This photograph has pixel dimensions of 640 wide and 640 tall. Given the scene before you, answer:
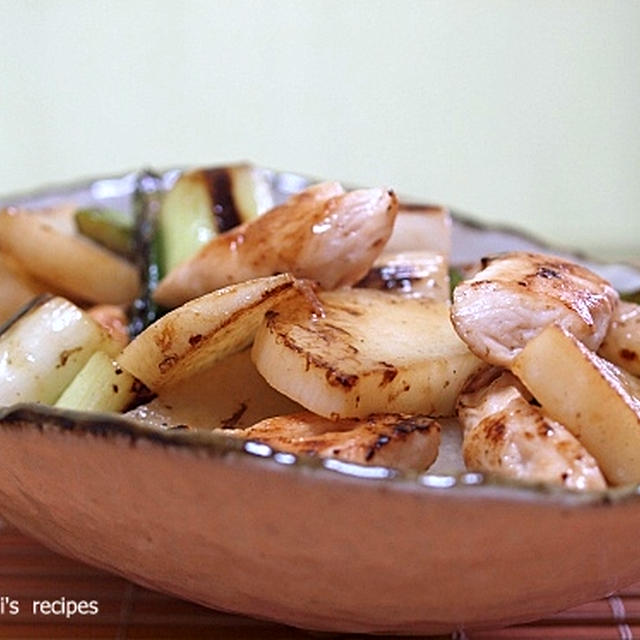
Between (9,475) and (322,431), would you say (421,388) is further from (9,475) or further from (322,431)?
(9,475)

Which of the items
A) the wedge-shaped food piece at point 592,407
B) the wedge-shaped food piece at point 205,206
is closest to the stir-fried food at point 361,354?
the wedge-shaped food piece at point 592,407

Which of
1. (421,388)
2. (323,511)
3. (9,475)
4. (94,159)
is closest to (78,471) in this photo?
(9,475)

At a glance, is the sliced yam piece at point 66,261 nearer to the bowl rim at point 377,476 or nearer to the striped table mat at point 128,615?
the striped table mat at point 128,615

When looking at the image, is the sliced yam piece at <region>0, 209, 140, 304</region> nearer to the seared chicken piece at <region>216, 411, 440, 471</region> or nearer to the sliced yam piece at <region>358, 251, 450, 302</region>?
the sliced yam piece at <region>358, 251, 450, 302</region>

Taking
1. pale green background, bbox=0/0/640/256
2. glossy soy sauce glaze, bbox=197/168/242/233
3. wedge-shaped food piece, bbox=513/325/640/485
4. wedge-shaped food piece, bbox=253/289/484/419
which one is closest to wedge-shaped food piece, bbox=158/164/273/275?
glossy soy sauce glaze, bbox=197/168/242/233

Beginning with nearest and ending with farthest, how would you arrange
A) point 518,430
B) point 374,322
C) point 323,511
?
point 323,511, point 518,430, point 374,322

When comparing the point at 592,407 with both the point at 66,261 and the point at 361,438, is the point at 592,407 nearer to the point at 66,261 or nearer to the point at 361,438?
the point at 361,438

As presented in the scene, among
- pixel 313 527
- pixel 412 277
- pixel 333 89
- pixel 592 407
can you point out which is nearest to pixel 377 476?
pixel 313 527
